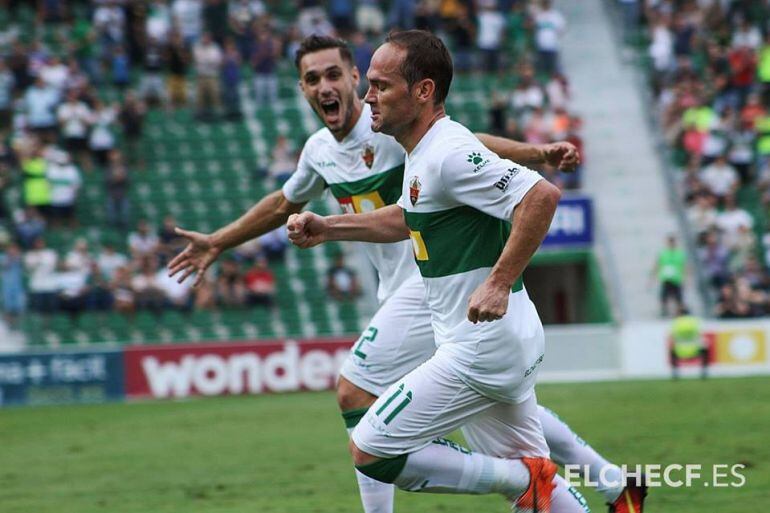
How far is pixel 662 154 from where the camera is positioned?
28.6m

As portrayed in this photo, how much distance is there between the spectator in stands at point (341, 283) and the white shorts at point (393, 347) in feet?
54.6

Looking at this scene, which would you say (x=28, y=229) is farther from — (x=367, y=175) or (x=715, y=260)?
(x=367, y=175)

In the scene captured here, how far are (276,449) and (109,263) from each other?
1098cm

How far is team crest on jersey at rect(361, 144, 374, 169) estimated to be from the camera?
26.8ft

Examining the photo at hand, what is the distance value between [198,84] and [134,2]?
7.31 feet

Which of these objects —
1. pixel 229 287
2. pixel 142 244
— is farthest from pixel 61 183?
pixel 229 287

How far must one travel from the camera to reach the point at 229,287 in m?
23.8

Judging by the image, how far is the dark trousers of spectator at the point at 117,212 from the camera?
25.5m

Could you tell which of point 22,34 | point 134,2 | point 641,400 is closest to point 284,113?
point 134,2

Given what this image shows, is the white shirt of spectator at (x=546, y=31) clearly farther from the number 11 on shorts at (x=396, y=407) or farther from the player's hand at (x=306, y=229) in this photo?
the number 11 on shorts at (x=396, y=407)

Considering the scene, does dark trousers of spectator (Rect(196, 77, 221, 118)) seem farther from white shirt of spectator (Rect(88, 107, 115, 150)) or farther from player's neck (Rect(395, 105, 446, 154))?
player's neck (Rect(395, 105, 446, 154))

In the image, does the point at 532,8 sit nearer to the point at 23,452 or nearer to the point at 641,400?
the point at 641,400

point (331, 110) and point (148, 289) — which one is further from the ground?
point (331, 110)

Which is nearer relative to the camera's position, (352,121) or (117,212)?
(352,121)
